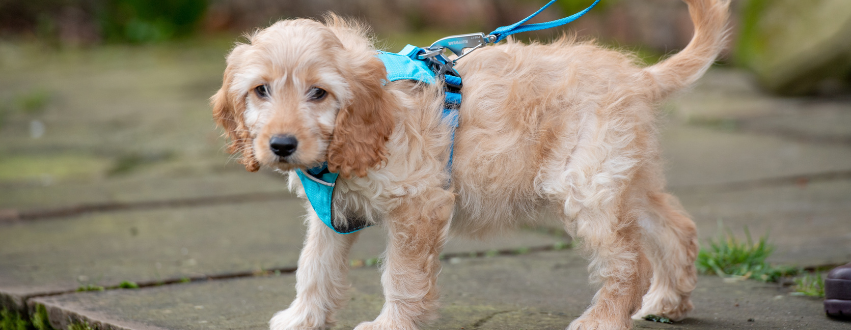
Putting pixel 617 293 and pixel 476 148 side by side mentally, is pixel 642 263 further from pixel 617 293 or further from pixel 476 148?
pixel 476 148

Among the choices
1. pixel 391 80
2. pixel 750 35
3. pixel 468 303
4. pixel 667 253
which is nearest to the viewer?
pixel 391 80

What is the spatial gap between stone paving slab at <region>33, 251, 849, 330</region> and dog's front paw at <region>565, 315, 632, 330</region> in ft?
0.71

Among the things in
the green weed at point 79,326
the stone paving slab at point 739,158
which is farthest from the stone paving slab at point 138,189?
the stone paving slab at point 739,158

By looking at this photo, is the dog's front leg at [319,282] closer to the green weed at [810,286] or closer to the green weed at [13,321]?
the green weed at [13,321]

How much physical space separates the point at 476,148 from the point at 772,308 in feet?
5.33

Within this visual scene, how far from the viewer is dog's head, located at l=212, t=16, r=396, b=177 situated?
9.47 ft

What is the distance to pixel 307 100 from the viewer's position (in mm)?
2963

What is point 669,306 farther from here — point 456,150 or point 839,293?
point 456,150

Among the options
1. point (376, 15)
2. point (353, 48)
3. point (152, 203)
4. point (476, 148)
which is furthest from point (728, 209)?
point (376, 15)

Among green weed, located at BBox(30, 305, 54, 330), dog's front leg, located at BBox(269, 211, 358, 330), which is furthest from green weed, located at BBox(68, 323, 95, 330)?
dog's front leg, located at BBox(269, 211, 358, 330)

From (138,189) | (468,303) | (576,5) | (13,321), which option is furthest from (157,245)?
(576,5)

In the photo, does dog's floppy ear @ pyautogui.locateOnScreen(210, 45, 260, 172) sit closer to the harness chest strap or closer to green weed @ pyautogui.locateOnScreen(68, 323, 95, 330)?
the harness chest strap

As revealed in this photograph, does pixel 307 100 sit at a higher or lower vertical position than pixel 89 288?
higher

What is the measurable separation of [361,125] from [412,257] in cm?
58
